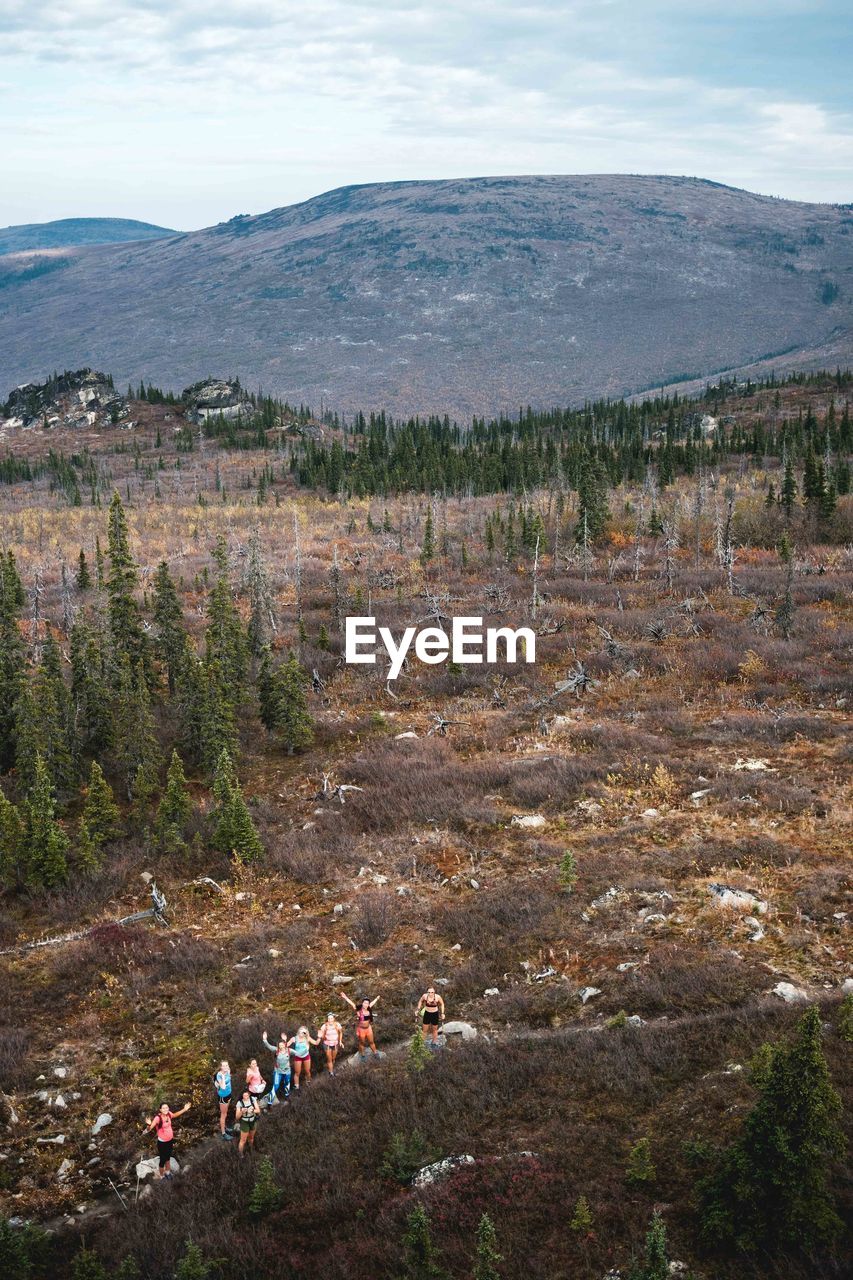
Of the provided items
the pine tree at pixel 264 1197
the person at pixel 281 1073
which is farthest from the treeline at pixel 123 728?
the pine tree at pixel 264 1197

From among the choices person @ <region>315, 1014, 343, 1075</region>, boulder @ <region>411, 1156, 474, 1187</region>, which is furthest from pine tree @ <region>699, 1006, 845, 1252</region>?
person @ <region>315, 1014, 343, 1075</region>

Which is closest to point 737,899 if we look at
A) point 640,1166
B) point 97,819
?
point 640,1166

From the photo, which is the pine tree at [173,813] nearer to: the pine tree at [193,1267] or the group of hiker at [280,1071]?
the group of hiker at [280,1071]

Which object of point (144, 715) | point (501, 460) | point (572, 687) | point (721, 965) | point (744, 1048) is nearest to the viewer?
point (744, 1048)

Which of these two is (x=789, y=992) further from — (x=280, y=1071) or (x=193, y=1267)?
(x=193, y=1267)

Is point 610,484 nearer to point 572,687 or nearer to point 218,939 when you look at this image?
point 572,687

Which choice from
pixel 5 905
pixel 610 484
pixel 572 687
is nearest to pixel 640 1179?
pixel 5 905

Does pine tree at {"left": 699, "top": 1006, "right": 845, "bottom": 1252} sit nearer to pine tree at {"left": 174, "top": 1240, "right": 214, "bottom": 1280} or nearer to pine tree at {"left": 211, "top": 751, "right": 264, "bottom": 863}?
pine tree at {"left": 174, "top": 1240, "right": 214, "bottom": 1280}
